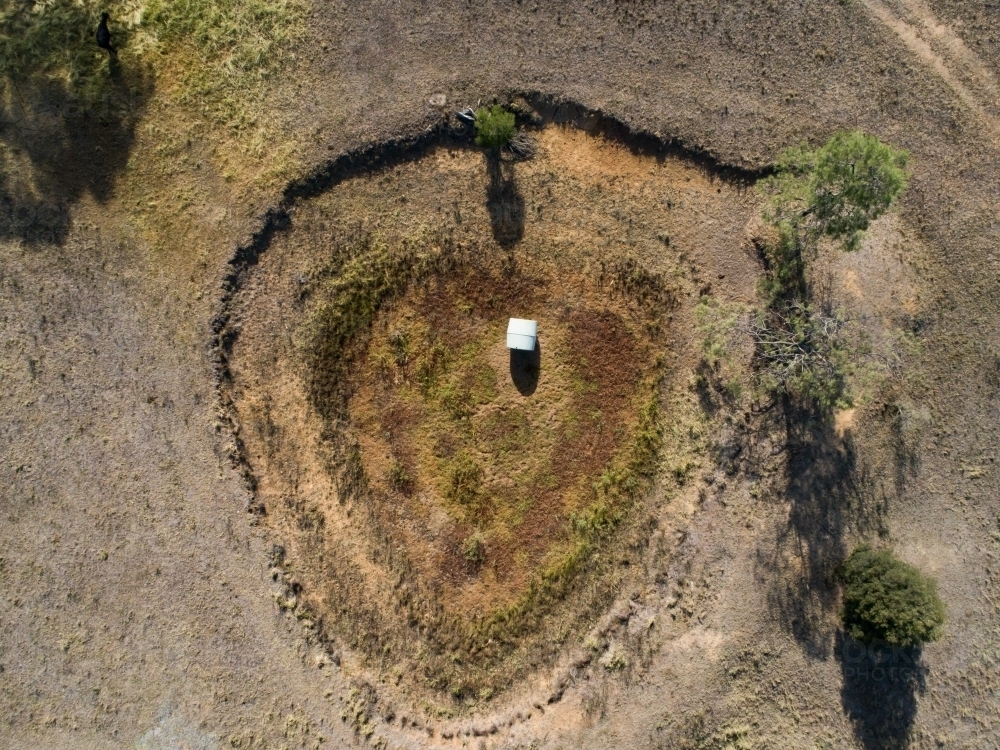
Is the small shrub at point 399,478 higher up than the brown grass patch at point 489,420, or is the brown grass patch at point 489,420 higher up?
the brown grass patch at point 489,420

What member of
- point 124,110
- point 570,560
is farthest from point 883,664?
point 124,110

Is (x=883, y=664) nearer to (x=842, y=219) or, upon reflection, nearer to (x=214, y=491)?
(x=842, y=219)

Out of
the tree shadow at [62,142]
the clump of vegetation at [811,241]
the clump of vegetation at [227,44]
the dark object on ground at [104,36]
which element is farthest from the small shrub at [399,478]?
the dark object on ground at [104,36]

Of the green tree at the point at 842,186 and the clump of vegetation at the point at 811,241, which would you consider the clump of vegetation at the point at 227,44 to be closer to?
the clump of vegetation at the point at 811,241

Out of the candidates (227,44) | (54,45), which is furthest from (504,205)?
(54,45)

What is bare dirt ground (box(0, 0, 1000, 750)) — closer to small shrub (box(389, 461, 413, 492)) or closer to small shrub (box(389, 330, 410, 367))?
small shrub (box(389, 461, 413, 492))

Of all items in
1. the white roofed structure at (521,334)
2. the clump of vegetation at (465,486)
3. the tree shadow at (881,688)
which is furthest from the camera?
the clump of vegetation at (465,486)
